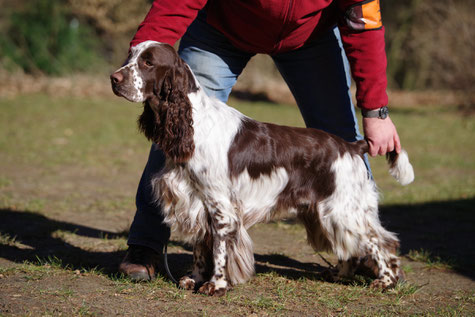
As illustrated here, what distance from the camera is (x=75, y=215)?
17.7 feet

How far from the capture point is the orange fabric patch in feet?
11.3

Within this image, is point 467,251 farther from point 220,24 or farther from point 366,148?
point 220,24

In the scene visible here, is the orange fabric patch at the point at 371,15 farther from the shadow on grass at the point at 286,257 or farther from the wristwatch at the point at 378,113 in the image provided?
the shadow on grass at the point at 286,257

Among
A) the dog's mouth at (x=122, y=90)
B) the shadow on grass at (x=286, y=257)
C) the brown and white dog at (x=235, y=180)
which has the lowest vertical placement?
the shadow on grass at (x=286, y=257)

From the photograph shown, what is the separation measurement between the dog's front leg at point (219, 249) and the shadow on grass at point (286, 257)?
51 centimetres

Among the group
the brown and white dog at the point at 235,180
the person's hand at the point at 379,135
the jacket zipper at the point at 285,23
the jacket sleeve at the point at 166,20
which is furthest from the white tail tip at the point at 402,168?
the jacket sleeve at the point at 166,20

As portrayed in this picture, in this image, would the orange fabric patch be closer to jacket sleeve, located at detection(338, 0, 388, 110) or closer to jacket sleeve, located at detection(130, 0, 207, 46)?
jacket sleeve, located at detection(338, 0, 388, 110)

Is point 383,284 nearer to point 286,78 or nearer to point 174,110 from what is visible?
point 286,78

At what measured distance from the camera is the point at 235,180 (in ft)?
10.9

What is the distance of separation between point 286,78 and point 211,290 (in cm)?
162

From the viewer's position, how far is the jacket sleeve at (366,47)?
347 centimetres

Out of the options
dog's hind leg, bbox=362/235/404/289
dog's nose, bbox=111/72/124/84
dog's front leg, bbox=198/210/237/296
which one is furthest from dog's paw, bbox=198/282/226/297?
dog's nose, bbox=111/72/124/84

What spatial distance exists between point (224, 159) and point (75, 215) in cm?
267

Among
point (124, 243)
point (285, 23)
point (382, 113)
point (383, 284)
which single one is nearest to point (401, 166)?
point (382, 113)
